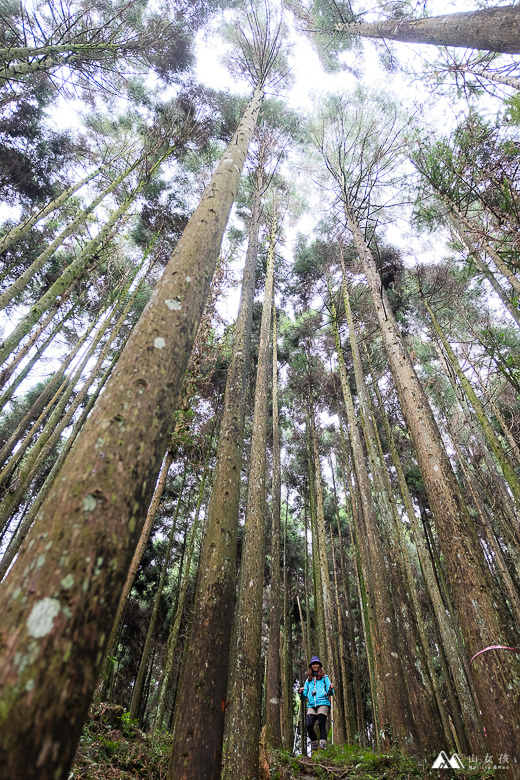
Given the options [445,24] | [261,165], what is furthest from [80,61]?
[445,24]

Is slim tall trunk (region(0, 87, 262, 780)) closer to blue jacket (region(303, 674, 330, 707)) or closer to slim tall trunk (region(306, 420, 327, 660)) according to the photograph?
blue jacket (region(303, 674, 330, 707))

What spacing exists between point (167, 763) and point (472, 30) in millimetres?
10531

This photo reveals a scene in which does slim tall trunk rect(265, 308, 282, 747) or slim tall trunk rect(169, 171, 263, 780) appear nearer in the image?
slim tall trunk rect(169, 171, 263, 780)

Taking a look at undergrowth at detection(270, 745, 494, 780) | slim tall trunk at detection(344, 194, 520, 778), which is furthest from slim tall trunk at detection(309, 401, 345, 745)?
slim tall trunk at detection(344, 194, 520, 778)

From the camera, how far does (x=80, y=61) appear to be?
706cm

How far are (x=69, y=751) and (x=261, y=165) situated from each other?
1202 centimetres

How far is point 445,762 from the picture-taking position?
4.20m

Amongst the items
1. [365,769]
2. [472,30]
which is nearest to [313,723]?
[365,769]

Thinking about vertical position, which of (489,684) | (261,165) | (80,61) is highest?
(261,165)

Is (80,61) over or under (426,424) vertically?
over

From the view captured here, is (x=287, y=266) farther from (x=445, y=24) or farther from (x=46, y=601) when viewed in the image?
(x=46, y=601)

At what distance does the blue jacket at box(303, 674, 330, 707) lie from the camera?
6562 millimetres

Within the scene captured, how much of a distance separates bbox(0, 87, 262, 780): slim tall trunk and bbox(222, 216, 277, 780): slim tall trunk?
3.25m

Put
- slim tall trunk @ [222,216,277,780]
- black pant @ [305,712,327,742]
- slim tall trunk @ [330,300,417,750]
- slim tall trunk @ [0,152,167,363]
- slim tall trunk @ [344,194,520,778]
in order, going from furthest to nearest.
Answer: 1. black pant @ [305,712,327,742]
2. slim tall trunk @ [0,152,167,363]
3. slim tall trunk @ [330,300,417,750]
4. slim tall trunk @ [222,216,277,780]
5. slim tall trunk @ [344,194,520,778]
